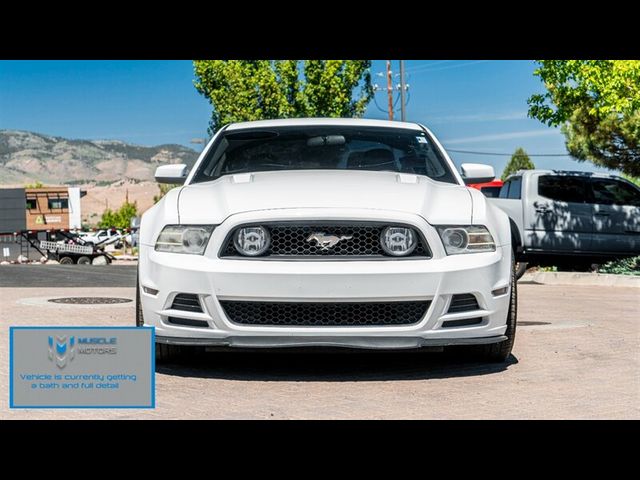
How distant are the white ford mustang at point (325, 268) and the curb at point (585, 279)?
10.2 metres

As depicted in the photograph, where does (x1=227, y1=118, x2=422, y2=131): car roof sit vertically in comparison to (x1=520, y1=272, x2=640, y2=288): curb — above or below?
above

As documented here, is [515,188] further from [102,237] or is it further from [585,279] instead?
[102,237]

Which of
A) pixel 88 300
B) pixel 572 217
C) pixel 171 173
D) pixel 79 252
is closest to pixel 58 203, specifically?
pixel 79 252

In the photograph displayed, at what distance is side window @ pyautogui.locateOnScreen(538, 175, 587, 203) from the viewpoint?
17.1 meters

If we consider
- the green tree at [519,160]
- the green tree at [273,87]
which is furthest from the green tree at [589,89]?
the green tree at [519,160]

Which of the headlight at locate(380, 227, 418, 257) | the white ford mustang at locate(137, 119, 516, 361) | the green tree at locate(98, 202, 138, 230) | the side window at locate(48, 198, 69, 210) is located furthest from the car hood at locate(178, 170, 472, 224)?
the green tree at locate(98, 202, 138, 230)

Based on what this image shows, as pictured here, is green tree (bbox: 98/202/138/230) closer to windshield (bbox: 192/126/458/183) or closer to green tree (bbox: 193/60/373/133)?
green tree (bbox: 193/60/373/133)

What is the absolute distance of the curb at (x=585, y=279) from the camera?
1540 cm

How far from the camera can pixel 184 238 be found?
5.55 m

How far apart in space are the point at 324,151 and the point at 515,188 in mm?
11088

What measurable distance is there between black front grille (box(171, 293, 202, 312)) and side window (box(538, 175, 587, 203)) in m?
12.4

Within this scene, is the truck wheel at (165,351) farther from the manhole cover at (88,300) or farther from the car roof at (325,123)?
the manhole cover at (88,300)

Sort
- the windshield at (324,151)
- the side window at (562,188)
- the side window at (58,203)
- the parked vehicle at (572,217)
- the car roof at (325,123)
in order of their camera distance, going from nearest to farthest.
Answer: the windshield at (324,151), the car roof at (325,123), the parked vehicle at (572,217), the side window at (562,188), the side window at (58,203)
